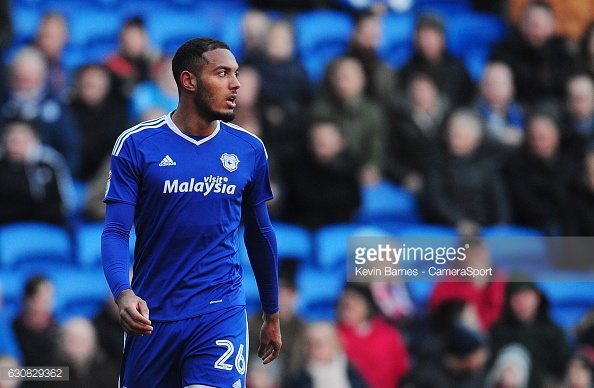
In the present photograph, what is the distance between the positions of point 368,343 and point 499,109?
331 cm

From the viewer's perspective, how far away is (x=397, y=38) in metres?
11.8

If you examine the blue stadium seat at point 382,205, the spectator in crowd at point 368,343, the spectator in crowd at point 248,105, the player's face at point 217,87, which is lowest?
the spectator in crowd at point 368,343

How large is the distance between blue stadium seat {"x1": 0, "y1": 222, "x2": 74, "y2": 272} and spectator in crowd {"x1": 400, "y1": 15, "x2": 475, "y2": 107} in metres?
3.92

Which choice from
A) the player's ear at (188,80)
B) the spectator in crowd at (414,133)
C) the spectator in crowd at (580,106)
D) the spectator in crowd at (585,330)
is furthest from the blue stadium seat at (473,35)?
the player's ear at (188,80)

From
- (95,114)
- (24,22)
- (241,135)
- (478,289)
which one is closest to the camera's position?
(241,135)

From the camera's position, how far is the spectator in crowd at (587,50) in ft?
37.3

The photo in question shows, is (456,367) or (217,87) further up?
(217,87)

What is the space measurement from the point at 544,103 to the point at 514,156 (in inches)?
39.0

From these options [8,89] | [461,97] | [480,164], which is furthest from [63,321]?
[461,97]

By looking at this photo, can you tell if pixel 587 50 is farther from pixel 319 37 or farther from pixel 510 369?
pixel 510 369

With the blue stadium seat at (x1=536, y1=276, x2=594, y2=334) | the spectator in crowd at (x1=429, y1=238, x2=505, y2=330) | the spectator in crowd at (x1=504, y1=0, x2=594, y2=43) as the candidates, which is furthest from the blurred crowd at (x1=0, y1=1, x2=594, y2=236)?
the spectator in crowd at (x1=504, y1=0, x2=594, y2=43)

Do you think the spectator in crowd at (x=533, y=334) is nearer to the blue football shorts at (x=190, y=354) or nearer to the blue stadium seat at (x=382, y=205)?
the blue stadium seat at (x=382, y=205)

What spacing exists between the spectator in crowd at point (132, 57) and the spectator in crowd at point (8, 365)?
2895mm

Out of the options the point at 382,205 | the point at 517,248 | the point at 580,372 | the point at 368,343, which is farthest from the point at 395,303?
the point at 580,372
